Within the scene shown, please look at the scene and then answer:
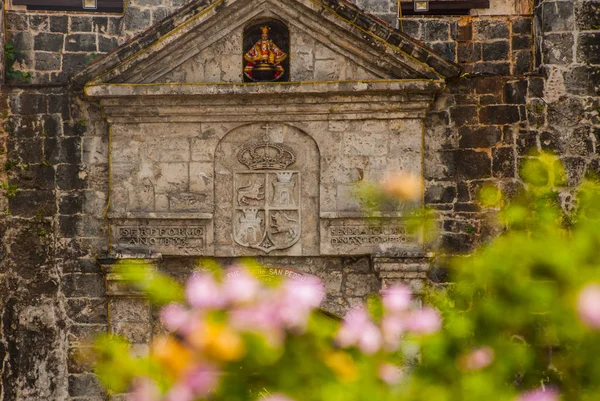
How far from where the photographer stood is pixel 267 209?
7875 mm

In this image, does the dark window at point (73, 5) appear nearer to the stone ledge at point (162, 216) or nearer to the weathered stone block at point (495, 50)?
the stone ledge at point (162, 216)

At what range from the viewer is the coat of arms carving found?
788 centimetres

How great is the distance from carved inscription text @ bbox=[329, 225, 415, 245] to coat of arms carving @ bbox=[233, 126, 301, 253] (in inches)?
13.6

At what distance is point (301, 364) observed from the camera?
2.57 m

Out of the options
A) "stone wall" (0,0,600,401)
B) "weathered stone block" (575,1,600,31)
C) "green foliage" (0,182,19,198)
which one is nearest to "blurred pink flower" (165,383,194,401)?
"stone wall" (0,0,600,401)

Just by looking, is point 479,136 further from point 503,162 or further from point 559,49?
point 559,49

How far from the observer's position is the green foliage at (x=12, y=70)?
27.9 feet

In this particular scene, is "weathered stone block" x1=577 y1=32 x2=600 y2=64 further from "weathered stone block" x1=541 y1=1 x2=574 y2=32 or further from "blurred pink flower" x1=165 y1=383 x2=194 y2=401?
"blurred pink flower" x1=165 y1=383 x2=194 y2=401

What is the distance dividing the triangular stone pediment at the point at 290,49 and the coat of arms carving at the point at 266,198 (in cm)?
67

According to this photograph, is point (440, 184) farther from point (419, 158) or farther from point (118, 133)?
point (118, 133)

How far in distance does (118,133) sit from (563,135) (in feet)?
12.9

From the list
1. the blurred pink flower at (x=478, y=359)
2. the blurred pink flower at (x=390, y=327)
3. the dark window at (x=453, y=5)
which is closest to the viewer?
the blurred pink flower at (x=478, y=359)

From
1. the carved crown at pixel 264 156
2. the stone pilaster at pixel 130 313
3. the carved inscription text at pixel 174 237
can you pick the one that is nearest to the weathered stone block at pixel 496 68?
the carved crown at pixel 264 156

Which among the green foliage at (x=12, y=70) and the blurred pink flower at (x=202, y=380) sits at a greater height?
the green foliage at (x=12, y=70)
